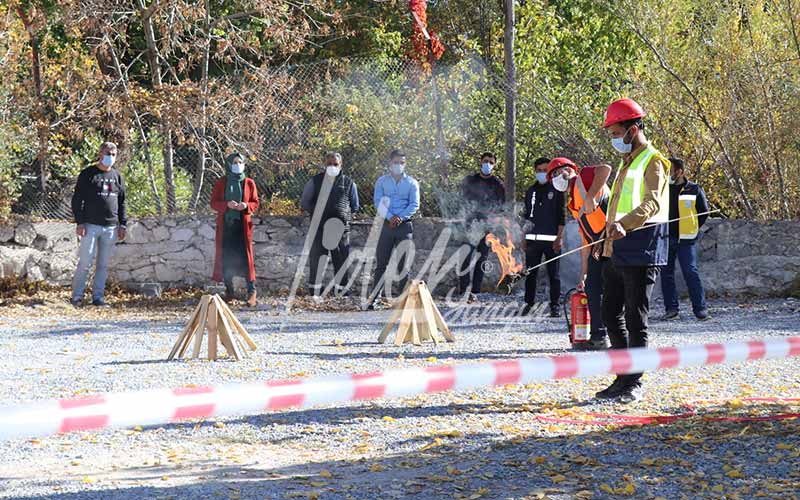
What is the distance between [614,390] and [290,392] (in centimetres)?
410

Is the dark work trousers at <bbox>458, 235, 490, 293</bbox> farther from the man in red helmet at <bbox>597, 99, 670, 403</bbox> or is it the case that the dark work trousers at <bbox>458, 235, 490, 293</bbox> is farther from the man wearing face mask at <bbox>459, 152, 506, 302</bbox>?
the man in red helmet at <bbox>597, 99, 670, 403</bbox>

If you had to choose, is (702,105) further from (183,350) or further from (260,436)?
(260,436)

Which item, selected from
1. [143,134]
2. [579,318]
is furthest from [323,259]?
[579,318]

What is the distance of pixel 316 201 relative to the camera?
15625mm

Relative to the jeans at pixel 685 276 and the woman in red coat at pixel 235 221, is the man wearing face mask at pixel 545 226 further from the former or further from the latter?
the woman in red coat at pixel 235 221

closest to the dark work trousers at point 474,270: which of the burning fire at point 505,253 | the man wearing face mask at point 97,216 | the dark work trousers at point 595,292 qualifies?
the burning fire at point 505,253

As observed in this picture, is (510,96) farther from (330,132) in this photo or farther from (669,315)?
(669,315)

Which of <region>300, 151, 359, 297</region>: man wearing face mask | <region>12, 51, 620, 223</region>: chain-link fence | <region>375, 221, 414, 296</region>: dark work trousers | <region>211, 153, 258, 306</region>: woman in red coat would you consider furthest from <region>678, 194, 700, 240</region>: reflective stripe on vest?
<region>211, 153, 258, 306</region>: woman in red coat

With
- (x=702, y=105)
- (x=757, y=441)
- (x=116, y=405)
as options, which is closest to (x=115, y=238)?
(x=702, y=105)

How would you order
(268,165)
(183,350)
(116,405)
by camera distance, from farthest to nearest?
(268,165) < (183,350) < (116,405)

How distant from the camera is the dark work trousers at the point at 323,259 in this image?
1578 cm

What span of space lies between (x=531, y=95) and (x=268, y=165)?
371 centimetres

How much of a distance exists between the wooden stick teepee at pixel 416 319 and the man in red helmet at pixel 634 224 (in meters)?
3.30

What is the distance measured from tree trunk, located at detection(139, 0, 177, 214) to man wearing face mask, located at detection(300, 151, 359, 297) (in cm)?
208
